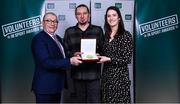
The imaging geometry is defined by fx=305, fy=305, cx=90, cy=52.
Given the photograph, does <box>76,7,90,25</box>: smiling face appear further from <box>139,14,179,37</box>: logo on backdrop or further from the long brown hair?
<box>139,14,179,37</box>: logo on backdrop

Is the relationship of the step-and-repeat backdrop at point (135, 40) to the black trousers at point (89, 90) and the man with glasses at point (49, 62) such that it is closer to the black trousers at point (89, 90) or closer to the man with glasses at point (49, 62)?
the black trousers at point (89, 90)

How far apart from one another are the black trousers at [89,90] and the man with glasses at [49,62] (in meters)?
0.30

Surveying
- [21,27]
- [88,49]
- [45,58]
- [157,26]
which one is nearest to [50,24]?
[45,58]

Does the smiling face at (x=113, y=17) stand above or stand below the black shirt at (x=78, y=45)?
above

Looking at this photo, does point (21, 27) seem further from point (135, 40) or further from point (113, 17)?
point (135, 40)

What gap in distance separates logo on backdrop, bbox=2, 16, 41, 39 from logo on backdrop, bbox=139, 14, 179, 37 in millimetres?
1325

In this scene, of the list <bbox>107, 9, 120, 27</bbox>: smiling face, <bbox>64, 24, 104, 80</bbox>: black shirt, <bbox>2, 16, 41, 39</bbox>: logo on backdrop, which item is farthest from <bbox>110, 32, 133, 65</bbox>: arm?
<bbox>2, 16, 41, 39</bbox>: logo on backdrop

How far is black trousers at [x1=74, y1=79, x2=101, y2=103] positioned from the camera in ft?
12.1

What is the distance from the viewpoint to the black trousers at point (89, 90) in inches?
145

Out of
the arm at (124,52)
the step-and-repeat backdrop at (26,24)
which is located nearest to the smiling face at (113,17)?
the arm at (124,52)

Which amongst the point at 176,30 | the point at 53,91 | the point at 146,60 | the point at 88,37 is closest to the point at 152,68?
the point at 146,60

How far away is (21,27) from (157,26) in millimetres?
1734

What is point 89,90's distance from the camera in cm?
370

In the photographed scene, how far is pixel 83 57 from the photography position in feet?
11.5
